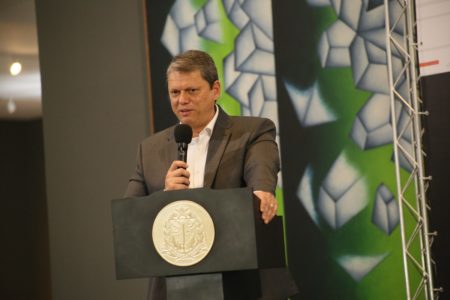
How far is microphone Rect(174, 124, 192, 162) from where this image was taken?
2554 millimetres

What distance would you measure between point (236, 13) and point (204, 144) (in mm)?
2312

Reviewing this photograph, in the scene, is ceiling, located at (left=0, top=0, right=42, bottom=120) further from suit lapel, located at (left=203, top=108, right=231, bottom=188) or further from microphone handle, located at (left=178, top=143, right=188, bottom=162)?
microphone handle, located at (left=178, top=143, right=188, bottom=162)

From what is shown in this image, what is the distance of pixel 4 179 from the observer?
866cm

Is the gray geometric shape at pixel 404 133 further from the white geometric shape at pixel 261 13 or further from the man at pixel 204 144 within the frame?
the man at pixel 204 144

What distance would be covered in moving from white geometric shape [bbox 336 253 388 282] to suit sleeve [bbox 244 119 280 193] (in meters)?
1.79

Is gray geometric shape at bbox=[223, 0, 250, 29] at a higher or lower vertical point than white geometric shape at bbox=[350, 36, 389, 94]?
higher

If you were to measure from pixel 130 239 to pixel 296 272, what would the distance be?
8.02 feet

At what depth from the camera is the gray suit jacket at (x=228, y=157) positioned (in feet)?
9.10

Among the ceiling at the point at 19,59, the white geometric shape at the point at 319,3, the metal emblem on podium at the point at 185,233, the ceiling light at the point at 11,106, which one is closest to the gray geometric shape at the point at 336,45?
the white geometric shape at the point at 319,3

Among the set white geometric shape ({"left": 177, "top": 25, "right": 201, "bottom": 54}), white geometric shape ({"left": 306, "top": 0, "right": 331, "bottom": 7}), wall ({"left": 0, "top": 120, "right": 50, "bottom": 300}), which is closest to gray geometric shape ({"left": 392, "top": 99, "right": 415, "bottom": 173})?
white geometric shape ({"left": 306, "top": 0, "right": 331, "bottom": 7})

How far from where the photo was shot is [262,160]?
2.76 meters

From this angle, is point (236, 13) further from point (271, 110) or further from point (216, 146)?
point (216, 146)

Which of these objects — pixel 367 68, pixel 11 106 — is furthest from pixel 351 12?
pixel 11 106

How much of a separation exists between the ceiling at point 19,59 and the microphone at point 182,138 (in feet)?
14.7
